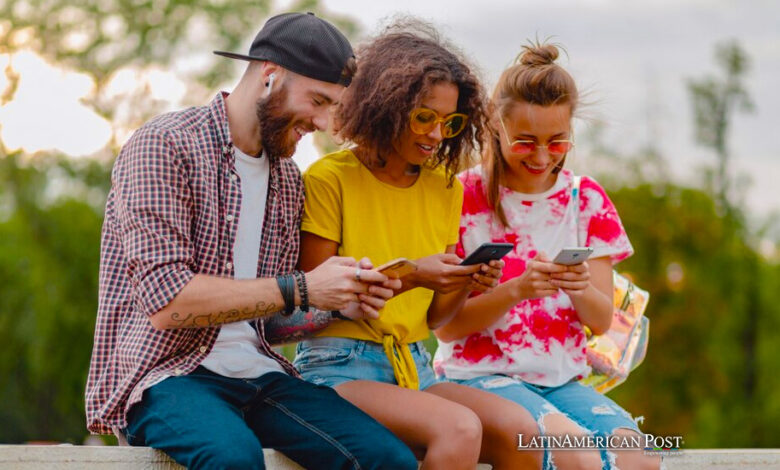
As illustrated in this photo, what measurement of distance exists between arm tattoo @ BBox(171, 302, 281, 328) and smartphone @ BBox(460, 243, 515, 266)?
2.77 ft

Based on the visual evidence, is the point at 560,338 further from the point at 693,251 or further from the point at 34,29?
the point at 693,251

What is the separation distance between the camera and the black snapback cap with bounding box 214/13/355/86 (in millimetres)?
3592

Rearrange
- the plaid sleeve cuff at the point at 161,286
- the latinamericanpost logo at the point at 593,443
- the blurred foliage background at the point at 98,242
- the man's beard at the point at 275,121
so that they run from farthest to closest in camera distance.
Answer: the blurred foliage background at the point at 98,242, the latinamericanpost logo at the point at 593,443, the man's beard at the point at 275,121, the plaid sleeve cuff at the point at 161,286

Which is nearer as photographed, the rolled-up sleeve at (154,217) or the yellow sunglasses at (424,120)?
the rolled-up sleeve at (154,217)

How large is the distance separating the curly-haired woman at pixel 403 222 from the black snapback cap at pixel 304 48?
1.21 ft

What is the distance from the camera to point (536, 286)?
396cm

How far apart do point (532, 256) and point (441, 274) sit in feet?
2.40

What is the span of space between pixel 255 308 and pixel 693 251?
2176 cm

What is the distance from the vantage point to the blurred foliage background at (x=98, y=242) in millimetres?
18438

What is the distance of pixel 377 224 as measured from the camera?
3939 mm

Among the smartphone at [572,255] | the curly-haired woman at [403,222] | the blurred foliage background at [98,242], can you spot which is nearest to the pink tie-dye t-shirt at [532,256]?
the curly-haired woman at [403,222]

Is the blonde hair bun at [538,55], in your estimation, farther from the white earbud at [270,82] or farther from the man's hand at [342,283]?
the man's hand at [342,283]

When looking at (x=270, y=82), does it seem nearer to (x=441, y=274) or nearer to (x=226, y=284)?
(x=226, y=284)

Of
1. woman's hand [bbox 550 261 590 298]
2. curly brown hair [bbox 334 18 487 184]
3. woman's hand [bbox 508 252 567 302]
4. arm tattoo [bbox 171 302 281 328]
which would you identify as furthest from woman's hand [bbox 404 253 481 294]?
arm tattoo [bbox 171 302 281 328]
